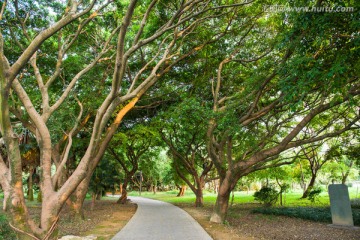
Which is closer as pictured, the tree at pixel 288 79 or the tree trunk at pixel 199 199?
the tree at pixel 288 79

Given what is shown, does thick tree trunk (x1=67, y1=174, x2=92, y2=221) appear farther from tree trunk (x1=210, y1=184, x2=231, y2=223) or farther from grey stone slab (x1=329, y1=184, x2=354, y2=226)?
grey stone slab (x1=329, y1=184, x2=354, y2=226)

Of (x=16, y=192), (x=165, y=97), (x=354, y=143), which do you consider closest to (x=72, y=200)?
(x=165, y=97)

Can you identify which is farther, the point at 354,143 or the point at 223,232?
the point at 354,143

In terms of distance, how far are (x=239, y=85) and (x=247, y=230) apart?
7.39 meters

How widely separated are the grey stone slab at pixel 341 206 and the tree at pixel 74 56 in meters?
7.72

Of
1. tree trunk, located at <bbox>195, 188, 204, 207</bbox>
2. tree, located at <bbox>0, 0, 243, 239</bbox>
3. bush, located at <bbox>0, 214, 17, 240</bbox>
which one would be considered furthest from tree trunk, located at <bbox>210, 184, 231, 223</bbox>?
tree trunk, located at <bbox>195, 188, 204, 207</bbox>

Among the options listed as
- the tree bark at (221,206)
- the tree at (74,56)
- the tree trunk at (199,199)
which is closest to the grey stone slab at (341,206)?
the tree bark at (221,206)

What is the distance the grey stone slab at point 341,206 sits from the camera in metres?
10.8

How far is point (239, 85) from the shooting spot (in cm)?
1498

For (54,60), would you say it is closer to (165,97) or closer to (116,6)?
(116,6)

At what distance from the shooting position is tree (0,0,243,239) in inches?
233

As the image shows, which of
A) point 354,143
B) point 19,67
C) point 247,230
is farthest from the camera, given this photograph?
point 354,143

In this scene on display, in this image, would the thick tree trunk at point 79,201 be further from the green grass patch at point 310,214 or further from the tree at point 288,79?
the green grass patch at point 310,214

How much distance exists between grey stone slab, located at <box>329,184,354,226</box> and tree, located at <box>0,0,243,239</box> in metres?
7.72
